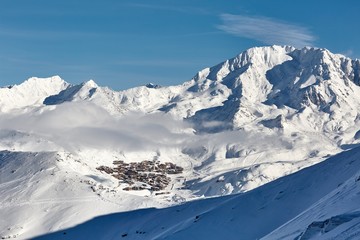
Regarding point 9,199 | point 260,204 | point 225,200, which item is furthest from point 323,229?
point 9,199

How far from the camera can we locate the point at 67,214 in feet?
579

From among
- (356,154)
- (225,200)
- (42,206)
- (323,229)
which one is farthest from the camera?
(42,206)

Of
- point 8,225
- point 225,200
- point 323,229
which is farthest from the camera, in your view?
point 8,225

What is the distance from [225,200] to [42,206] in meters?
81.8

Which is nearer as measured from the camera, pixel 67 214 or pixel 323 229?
pixel 323 229

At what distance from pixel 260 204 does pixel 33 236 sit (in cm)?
7691

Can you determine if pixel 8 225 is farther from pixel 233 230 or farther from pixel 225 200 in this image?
pixel 233 230

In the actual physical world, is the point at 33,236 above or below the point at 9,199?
below

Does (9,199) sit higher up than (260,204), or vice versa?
(9,199)

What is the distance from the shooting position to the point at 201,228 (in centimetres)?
10944

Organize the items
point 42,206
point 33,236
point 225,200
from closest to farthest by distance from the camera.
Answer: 1. point 225,200
2. point 33,236
3. point 42,206

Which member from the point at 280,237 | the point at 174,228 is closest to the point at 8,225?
the point at 174,228

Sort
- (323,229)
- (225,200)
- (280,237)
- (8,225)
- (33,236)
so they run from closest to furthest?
(323,229) < (280,237) < (225,200) < (33,236) < (8,225)

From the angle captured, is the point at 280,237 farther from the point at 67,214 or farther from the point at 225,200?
the point at 67,214
